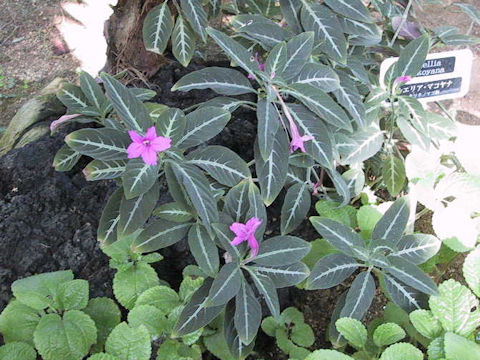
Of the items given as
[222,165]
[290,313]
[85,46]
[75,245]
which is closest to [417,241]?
[290,313]

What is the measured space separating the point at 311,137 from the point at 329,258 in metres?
0.32

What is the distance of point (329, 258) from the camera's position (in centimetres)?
131

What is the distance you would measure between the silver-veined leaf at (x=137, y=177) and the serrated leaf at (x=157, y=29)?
2.00 ft

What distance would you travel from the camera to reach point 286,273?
125 centimetres

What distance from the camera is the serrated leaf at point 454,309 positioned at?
4.07 feet

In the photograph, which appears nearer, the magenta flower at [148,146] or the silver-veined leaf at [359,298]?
the magenta flower at [148,146]

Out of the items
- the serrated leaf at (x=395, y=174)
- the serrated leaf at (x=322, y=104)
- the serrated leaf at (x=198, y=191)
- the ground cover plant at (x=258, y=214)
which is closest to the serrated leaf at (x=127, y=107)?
the ground cover plant at (x=258, y=214)

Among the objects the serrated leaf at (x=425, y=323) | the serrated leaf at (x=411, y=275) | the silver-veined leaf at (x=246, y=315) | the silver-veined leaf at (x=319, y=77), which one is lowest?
the serrated leaf at (x=425, y=323)

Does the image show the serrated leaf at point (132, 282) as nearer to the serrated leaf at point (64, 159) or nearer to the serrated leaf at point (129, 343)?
the serrated leaf at point (129, 343)

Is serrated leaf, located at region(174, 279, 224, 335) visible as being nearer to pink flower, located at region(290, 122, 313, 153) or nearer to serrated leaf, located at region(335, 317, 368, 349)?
serrated leaf, located at region(335, 317, 368, 349)

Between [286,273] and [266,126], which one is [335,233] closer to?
[286,273]

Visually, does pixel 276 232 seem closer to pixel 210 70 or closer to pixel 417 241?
pixel 417 241

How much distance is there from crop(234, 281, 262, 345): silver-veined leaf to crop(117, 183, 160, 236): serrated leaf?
0.29 meters

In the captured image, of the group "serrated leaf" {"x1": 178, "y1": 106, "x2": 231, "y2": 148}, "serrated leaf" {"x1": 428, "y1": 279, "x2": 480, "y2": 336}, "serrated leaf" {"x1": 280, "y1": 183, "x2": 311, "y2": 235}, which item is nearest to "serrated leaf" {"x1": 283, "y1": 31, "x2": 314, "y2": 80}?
"serrated leaf" {"x1": 178, "y1": 106, "x2": 231, "y2": 148}
